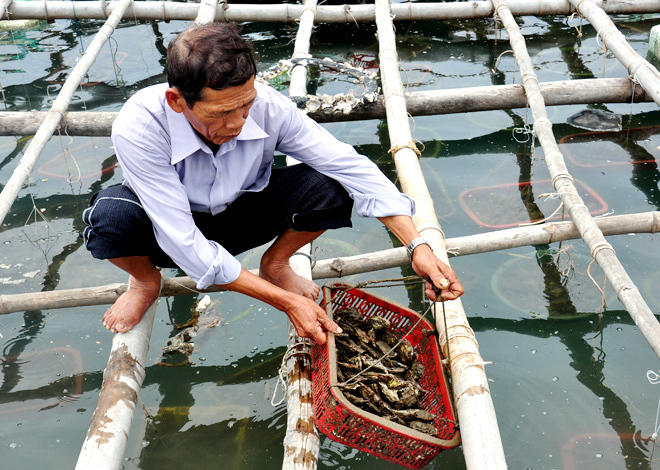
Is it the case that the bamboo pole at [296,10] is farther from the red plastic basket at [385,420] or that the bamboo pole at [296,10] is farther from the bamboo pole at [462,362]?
the red plastic basket at [385,420]

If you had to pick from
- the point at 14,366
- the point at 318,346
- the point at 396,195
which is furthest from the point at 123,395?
the point at 396,195

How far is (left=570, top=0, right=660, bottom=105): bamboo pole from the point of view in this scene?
389 centimetres

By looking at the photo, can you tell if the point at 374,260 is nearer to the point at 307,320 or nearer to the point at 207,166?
the point at 307,320

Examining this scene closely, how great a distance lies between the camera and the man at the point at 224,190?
1.91 m

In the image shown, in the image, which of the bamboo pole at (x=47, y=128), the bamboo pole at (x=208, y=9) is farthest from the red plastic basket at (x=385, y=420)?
the bamboo pole at (x=208, y=9)

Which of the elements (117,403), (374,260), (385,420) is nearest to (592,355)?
(374,260)

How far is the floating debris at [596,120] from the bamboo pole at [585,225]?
2.37 ft

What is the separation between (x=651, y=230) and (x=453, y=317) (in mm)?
1407

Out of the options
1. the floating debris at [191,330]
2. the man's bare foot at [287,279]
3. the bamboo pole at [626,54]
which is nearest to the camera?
the man's bare foot at [287,279]

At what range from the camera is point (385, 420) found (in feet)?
6.40

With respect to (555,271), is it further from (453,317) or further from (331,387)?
(331,387)

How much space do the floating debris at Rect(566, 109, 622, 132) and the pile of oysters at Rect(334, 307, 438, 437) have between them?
2892 mm

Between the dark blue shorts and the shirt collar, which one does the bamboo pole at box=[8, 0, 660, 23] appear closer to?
the dark blue shorts

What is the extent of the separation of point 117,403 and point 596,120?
3967 millimetres
